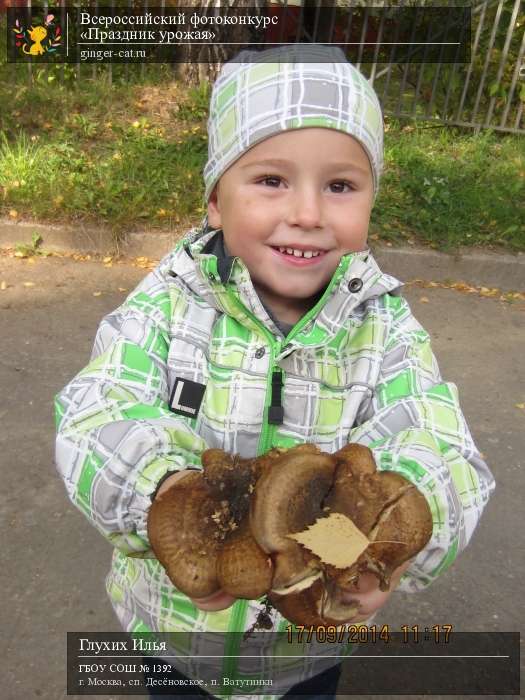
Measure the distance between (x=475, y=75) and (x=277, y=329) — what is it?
683 cm

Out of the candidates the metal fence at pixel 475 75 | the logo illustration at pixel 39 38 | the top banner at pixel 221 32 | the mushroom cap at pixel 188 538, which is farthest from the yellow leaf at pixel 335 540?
the metal fence at pixel 475 75

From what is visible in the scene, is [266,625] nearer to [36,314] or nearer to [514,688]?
[514,688]

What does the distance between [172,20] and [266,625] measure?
647 cm

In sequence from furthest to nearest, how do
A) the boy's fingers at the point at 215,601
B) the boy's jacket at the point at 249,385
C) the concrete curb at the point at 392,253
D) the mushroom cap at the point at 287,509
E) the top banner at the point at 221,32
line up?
the top banner at the point at 221,32 → the concrete curb at the point at 392,253 → the boy's jacket at the point at 249,385 → the boy's fingers at the point at 215,601 → the mushroom cap at the point at 287,509

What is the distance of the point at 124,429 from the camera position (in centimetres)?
124

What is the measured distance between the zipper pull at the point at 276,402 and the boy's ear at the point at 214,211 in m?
0.37

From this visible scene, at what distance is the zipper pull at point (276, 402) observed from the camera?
4.73 ft

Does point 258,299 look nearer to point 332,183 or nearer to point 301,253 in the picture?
point 301,253

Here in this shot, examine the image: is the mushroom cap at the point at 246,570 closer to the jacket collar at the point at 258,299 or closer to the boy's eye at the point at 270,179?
the jacket collar at the point at 258,299

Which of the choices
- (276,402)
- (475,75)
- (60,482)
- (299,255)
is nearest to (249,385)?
(276,402)

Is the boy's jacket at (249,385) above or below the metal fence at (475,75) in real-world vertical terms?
above

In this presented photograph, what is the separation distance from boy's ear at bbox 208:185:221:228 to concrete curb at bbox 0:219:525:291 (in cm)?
312

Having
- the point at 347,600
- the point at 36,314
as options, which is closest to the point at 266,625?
the point at 347,600

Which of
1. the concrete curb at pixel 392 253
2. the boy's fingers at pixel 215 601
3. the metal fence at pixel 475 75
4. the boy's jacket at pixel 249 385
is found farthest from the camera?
the metal fence at pixel 475 75
